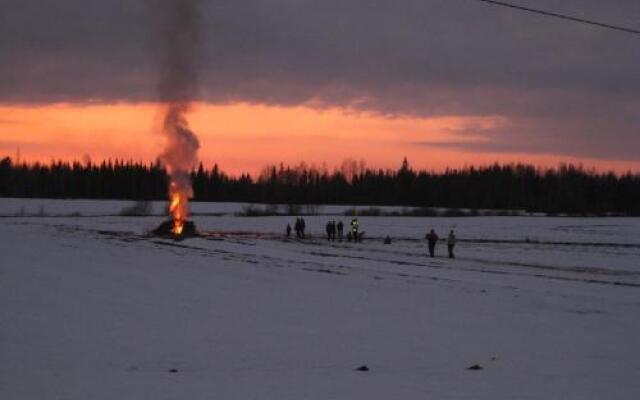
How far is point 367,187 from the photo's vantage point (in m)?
173

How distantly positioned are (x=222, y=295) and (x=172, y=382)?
8.59 meters

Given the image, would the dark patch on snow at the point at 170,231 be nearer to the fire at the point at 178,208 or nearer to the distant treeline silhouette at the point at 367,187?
the fire at the point at 178,208

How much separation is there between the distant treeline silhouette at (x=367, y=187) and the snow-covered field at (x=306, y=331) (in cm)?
12907

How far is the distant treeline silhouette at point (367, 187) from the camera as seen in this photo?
516 ft

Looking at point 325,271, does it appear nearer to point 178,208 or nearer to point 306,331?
point 306,331

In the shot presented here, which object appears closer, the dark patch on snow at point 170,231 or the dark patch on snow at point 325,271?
the dark patch on snow at point 325,271

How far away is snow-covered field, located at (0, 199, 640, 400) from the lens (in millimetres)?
9516

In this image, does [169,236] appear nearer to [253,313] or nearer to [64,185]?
[253,313]

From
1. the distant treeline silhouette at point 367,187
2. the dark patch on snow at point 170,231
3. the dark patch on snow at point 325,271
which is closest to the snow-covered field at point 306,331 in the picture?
the dark patch on snow at point 325,271

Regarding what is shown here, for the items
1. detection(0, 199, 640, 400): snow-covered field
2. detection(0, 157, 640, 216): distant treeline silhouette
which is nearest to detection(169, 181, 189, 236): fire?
detection(0, 199, 640, 400): snow-covered field

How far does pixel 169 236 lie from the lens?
146 ft

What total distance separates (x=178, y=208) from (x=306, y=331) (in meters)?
37.4

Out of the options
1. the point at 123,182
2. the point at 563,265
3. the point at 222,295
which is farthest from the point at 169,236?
the point at 123,182

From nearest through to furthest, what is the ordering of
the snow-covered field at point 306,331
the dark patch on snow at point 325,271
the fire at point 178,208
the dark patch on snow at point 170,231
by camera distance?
1. the snow-covered field at point 306,331
2. the dark patch on snow at point 325,271
3. the dark patch on snow at point 170,231
4. the fire at point 178,208
